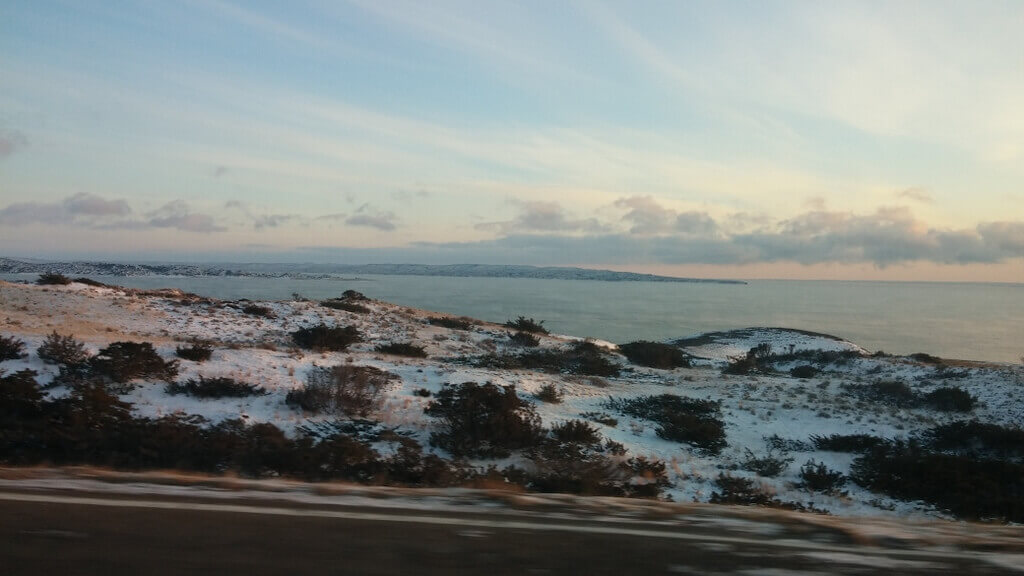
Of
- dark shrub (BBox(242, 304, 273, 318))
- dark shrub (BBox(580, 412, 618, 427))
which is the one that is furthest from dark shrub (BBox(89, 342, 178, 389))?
dark shrub (BBox(242, 304, 273, 318))

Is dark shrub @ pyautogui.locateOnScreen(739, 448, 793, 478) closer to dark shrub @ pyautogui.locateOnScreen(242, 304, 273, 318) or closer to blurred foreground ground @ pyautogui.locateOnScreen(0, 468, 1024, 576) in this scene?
blurred foreground ground @ pyautogui.locateOnScreen(0, 468, 1024, 576)

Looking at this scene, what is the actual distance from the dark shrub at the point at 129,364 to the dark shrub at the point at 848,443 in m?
13.3

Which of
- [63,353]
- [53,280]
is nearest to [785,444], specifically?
[63,353]

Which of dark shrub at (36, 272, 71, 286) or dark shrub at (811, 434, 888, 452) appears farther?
dark shrub at (36, 272, 71, 286)

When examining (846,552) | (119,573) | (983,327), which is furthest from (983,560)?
(983,327)

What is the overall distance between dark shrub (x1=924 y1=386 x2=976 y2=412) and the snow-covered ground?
451 millimetres

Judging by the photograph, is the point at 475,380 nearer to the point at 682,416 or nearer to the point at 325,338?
the point at 682,416

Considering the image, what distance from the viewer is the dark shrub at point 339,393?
11.8 meters

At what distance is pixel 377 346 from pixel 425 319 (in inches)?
391

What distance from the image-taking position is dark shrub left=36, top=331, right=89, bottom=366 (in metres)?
12.4

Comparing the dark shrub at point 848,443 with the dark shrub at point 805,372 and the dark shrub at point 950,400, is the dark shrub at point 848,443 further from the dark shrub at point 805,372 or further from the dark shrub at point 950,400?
the dark shrub at point 805,372

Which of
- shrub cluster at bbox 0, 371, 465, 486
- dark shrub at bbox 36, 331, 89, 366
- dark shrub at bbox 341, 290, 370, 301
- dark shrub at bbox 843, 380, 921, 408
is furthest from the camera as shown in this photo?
dark shrub at bbox 341, 290, 370, 301

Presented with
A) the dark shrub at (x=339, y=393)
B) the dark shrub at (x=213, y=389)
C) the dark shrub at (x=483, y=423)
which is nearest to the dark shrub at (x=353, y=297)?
the dark shrub at (x=339, y=393)

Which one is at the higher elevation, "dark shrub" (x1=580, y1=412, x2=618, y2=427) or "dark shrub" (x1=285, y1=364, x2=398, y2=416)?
"dark shrub" (x1=285, y1=364, x2=398, y2=416)
